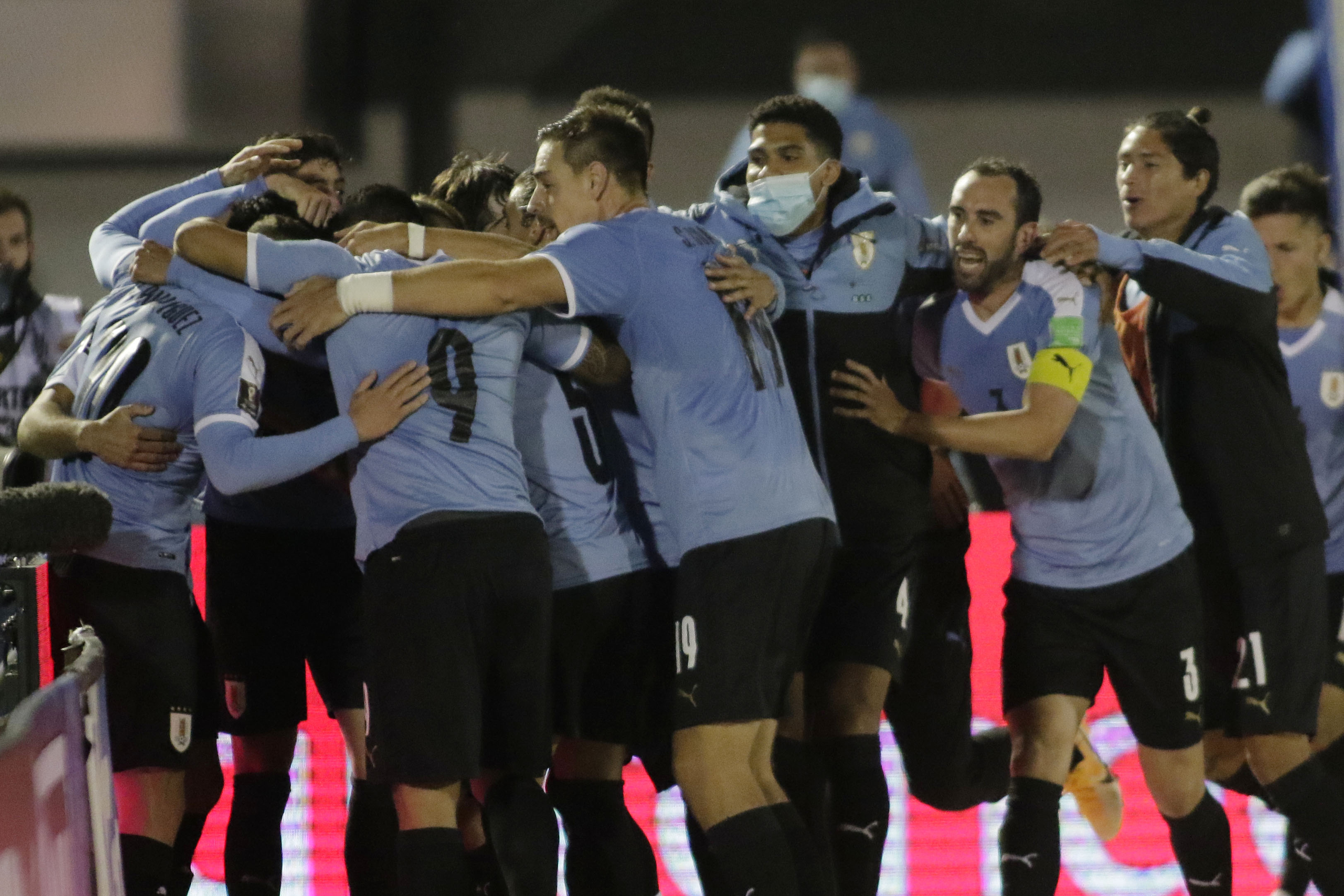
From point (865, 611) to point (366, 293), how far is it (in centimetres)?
171

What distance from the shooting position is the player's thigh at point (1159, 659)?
4.32 m

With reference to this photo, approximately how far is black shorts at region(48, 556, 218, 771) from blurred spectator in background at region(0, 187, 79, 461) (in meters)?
3.06

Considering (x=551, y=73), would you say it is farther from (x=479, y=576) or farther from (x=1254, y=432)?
(x=479, y=576)

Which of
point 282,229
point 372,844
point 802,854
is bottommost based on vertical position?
point 372,844

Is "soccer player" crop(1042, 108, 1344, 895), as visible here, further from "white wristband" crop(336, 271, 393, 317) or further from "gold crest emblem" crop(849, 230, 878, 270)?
"white wristband" crop(336, 271, 393, 317)

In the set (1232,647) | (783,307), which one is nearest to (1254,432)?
(1232,647)

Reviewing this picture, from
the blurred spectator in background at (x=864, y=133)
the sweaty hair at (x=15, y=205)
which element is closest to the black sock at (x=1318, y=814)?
the blurred spectator in background at (x=864, y=133)

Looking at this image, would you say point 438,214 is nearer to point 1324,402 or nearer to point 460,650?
point 460,650

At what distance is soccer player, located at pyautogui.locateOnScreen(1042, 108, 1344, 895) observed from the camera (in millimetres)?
4516

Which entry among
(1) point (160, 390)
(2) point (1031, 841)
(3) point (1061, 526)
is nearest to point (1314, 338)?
(3) point (1061, 526)

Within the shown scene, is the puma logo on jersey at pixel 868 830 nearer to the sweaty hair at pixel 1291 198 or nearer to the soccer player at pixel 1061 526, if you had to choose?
the soccer player at pixel 1061 526

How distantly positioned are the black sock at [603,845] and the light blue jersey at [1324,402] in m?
2.69

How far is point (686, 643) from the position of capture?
3.76 metres

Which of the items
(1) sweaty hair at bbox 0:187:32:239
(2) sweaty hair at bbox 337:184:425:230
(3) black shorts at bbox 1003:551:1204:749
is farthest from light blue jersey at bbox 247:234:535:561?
(1) sweaty hair at bbox 0:187:32:239
